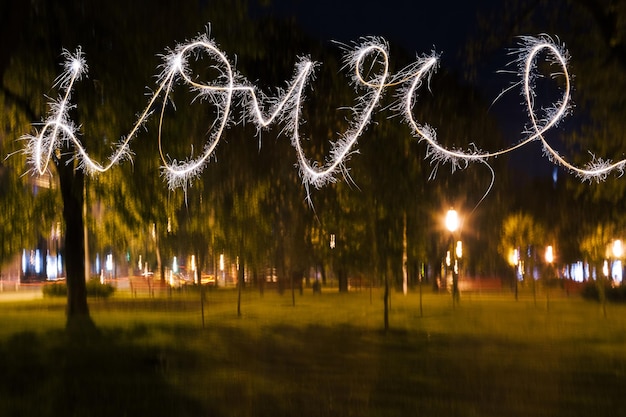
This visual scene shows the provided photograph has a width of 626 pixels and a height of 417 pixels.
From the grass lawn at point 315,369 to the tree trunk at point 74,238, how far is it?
847mm

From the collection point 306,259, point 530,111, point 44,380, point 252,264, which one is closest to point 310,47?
point 252,264

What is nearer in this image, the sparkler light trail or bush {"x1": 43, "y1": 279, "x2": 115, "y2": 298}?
the sparkler light trail

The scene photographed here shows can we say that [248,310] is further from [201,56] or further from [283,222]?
[201,56]

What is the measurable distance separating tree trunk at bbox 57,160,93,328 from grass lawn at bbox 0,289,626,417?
33.4 inches

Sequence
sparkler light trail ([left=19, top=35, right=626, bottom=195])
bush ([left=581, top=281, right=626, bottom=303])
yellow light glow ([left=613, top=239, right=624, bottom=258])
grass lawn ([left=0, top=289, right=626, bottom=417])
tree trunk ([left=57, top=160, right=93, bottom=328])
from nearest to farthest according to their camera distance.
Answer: grass lawn ([left=0, top=289, right=626, bottom=417]), sparkler light trail ([left=19, top=35, right=626, bottom=195]), tree trunk ([left=57, top=160, right=93, bottom=328]), yellow light glow ([left=613, top=239, right=624, bottom=258]), bush ([left=581, top=281, right=626, bottom=303])

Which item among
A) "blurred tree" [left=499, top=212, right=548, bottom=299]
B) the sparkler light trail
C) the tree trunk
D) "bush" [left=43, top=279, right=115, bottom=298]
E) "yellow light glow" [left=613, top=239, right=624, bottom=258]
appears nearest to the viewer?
the sparkler light trail

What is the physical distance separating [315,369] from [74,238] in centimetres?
1108

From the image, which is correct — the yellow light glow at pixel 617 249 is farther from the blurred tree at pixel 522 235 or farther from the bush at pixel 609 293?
Result: the blurred tree at pixel 522 235

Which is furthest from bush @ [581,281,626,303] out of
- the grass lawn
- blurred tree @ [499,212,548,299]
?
the grass lawn

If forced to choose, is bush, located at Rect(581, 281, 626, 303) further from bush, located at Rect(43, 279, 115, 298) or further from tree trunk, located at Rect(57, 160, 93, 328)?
tree trunk, located at Rect(57, 160, 93, 328)

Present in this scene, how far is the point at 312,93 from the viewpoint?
33.2m

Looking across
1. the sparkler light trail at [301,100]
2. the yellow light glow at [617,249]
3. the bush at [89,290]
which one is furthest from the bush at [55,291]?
the yellow light glow at [617,249]

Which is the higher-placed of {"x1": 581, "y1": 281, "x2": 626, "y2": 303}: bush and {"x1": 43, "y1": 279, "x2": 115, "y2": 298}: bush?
{"x1": 43, "y1": 279, "x2": 115, "y2": 298}: bush

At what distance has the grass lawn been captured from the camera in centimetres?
952
